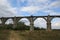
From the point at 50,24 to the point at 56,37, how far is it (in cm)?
3534

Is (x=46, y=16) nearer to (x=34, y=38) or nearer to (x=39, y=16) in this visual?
(x=39, y=16)

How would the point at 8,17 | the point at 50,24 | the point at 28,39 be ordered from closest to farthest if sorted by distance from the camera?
the point at 28,39, the point at 50,24, the point at 8,17

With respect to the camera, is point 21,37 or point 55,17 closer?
point 21,37

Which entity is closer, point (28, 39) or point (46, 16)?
point (28, 39)

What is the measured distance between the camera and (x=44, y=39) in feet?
75.7

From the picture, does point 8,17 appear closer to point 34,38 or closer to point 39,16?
point 39,16

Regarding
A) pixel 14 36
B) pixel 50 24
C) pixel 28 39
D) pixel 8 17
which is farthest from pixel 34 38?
pixel 8 17

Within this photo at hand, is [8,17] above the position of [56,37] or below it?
above

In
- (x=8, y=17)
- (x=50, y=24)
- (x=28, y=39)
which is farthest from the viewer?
(x=8, y=17)

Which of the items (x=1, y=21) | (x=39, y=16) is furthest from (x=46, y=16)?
(x=1, y=21)

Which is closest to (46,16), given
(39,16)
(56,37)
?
(39,16)

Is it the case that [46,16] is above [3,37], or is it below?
above

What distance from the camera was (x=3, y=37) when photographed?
77.3 feet

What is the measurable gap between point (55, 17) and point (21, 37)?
126 feet
